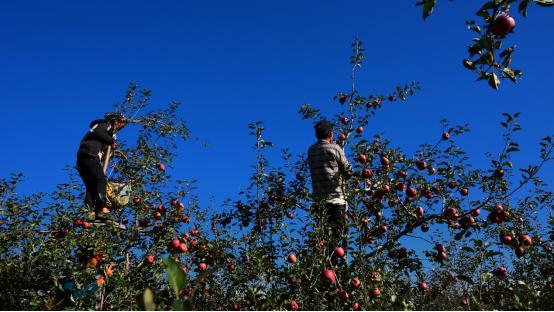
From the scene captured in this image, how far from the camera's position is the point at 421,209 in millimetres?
4973

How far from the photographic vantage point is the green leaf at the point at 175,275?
0.77 meters

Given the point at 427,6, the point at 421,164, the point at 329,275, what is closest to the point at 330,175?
the point at 329,275

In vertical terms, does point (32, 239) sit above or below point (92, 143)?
below

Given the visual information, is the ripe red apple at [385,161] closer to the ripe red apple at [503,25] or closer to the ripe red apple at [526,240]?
the ripe red apple at [526,240]

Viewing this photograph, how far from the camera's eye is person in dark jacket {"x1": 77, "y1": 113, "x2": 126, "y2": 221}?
533cm

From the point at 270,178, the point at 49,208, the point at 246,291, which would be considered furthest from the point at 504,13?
the point at 49,208

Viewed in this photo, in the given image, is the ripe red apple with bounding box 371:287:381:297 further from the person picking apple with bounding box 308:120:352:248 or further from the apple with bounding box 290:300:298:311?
the person picking apple with bounding box 308:120:352:248

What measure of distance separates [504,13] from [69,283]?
4426 mm

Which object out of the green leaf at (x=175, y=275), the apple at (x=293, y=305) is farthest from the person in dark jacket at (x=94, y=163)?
the green leaf at (x=175, y=275)

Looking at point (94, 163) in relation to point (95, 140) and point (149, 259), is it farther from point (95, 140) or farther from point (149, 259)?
point (149, 259)

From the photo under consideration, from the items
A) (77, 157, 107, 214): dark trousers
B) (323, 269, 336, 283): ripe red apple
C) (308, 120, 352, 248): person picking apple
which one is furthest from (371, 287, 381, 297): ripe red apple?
(77, 157, 107, 214): dark trousers

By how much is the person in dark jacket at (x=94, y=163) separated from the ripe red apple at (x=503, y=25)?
4341mm

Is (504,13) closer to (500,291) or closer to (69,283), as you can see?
(500,291)

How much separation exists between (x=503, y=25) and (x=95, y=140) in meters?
5.09
